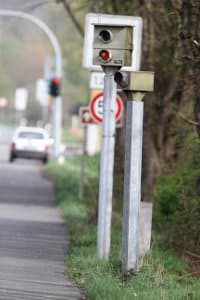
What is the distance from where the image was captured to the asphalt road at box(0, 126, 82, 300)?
13.0 m

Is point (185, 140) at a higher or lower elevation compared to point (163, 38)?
lower

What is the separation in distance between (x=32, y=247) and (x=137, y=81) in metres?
5.09

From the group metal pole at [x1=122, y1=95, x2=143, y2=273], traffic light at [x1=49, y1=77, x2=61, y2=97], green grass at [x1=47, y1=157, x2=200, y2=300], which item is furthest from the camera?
traffic light at [x1=49, y1=77, x2=61, y2=97]

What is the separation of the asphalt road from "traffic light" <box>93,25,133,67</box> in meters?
2.78

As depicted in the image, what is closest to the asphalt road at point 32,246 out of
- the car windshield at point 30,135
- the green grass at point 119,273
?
the green grass at point 119,273

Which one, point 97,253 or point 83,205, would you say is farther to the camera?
point 83,205

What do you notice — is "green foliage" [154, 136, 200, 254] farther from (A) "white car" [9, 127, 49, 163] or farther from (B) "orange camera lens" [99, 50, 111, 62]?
(A) "white car" [9, 127, 49, 163]

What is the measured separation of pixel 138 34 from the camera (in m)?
15.0

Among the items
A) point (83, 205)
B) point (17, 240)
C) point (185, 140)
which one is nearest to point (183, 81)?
point (185, 140)

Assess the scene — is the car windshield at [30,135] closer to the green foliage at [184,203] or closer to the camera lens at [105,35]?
the green foliage at [184,203]

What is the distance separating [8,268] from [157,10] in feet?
32.8

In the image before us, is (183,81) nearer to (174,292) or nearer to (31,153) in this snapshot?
(174,292)

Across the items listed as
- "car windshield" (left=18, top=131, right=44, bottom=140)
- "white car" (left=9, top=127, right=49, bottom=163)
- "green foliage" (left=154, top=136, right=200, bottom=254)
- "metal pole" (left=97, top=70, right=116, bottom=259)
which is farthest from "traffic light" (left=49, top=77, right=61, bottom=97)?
"metal pole" (left=97, top=70, right=116, bottom=259)

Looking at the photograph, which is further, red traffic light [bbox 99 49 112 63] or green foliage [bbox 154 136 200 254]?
green foliage [bbox 154 136 200 254]
